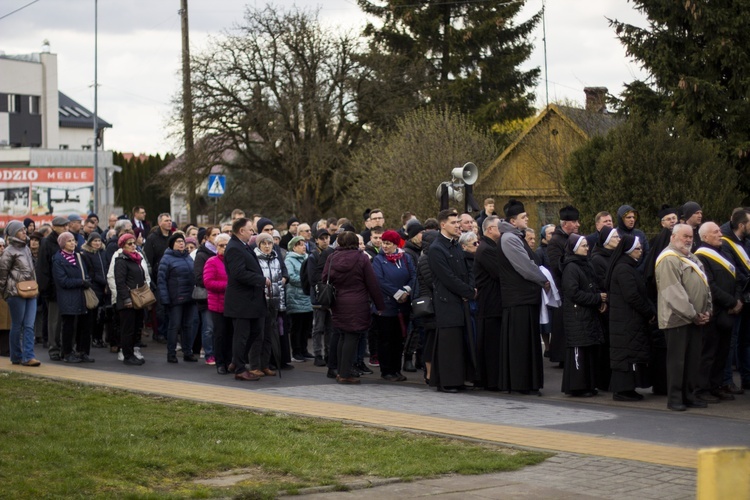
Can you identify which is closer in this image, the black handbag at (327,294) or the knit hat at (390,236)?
the black handbag at (327,294)

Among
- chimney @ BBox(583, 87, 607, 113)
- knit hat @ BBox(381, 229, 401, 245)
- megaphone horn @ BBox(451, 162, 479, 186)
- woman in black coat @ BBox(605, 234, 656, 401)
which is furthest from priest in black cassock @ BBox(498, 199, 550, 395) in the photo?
chimney @ BBox(583, 87, 607, 113)

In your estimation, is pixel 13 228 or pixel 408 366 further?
pixel 408 366

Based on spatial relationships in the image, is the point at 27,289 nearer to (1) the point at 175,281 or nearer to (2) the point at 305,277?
(1) the point at 175,281

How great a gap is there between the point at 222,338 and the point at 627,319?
5781 millimetres

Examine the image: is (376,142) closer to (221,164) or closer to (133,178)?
(221,164)

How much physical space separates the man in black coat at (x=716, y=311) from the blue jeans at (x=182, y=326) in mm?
7867

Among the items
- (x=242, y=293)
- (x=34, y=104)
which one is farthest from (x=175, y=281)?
(x=34, y=104)

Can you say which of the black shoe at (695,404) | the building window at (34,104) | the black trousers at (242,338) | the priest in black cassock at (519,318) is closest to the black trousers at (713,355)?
the black shoe at (695,404)

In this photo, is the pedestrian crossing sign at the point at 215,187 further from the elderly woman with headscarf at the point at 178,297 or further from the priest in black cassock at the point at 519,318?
the priest in black cassock at the point at 519,318

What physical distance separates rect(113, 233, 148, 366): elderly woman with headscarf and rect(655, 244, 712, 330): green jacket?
7745 mm

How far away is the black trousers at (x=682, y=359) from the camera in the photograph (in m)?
12.0

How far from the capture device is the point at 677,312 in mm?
11812

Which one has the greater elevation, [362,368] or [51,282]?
[51,282]

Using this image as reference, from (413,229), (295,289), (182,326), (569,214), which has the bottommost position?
(182,326)
